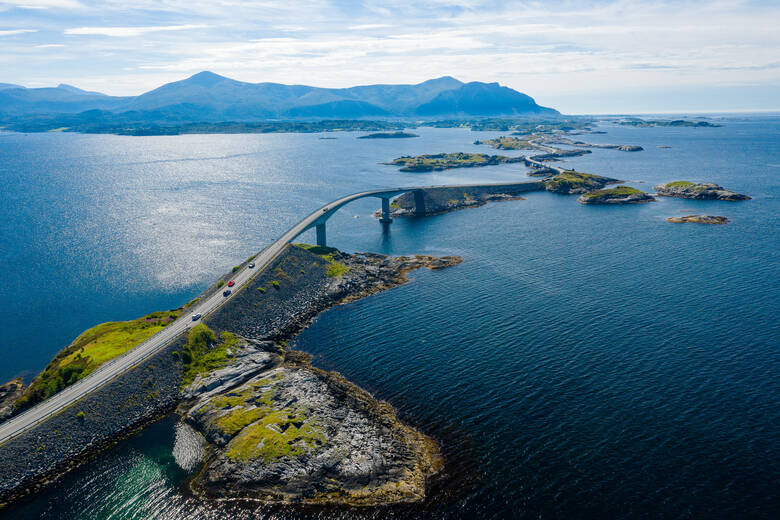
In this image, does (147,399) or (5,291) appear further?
(5,291)

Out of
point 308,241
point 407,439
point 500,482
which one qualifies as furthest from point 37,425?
Result: point 308,241

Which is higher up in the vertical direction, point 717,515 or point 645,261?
point 645,261

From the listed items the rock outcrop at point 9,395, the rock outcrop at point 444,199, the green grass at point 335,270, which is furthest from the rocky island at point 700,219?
the rock outcrop at point 9,395

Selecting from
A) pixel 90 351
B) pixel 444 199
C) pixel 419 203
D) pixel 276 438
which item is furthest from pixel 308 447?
pixel 444 199

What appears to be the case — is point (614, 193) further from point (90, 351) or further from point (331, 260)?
point (90, 351)

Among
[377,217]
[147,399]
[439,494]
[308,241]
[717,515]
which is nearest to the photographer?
[717,515]

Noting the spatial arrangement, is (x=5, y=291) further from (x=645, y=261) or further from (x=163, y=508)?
(x=645, y=261)
